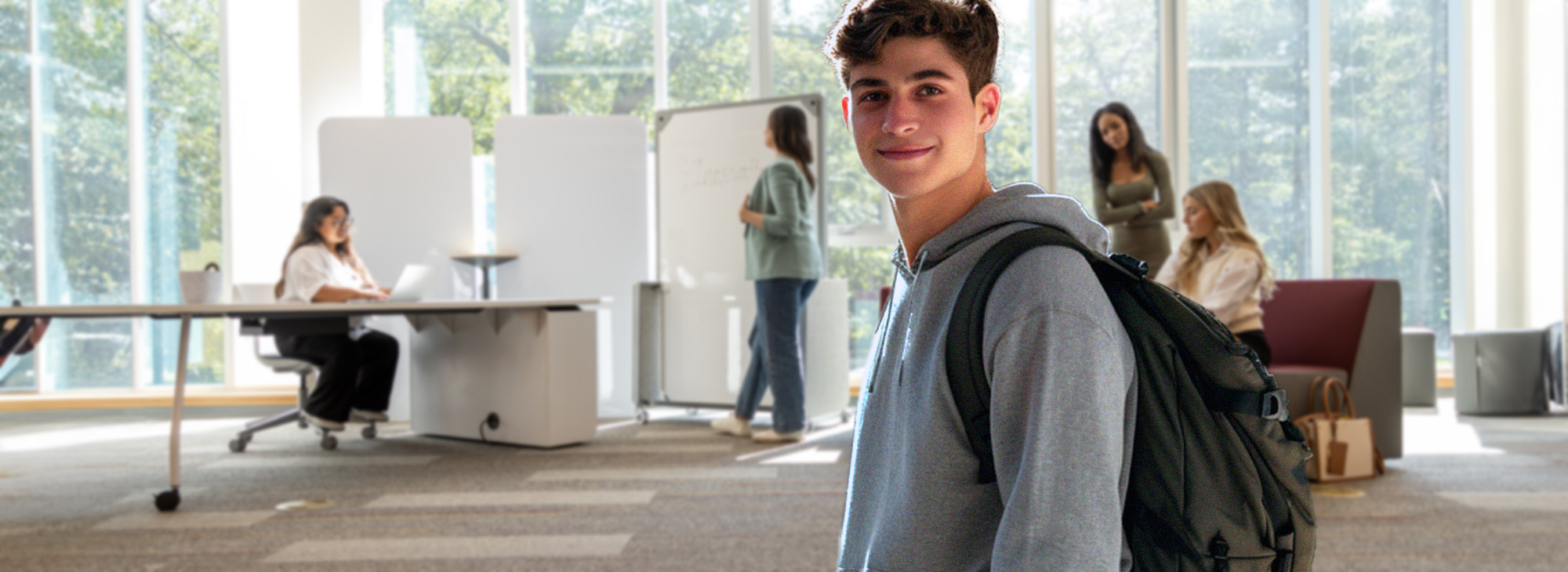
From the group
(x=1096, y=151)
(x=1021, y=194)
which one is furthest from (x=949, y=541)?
(x=1096, y=151)

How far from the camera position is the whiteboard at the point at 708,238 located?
5.04 meters

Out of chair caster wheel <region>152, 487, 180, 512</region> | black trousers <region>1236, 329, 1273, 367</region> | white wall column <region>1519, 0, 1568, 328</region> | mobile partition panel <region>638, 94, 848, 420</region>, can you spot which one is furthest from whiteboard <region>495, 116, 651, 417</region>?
white wall column <region>1519, 0, 1568, 328</region>

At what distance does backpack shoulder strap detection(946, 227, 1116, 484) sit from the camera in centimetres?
68

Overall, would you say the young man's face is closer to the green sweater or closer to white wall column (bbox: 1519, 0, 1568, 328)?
the green sweater

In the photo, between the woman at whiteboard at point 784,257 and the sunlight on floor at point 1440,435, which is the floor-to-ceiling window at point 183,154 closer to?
the woman at whiteboard at point 784,257

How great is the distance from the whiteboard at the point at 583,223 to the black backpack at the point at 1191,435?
15.8 ft

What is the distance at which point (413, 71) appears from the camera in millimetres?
6250

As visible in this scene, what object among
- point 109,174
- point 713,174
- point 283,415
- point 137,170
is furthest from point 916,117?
point 109,174

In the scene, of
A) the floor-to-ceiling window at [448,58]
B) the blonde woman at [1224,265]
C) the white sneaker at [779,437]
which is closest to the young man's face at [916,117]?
the blonde woman at [1224,265]

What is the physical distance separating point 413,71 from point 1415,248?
6419 mm

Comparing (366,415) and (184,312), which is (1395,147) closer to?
(366,415)

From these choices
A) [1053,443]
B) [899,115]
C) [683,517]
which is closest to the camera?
[1053,443]

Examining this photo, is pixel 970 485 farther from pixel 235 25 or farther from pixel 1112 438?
pixel 235 25

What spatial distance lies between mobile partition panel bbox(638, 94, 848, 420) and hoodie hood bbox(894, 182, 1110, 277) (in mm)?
4039
